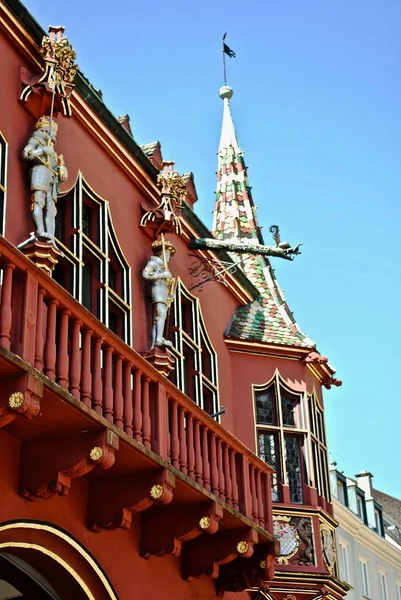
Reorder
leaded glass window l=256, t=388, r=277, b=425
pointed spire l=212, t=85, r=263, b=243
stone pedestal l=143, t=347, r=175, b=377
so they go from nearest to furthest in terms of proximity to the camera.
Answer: stone pedestal l=143, t=347, r=175, b=377 → leaded glass window l=256, t=388, r=277, b=425 → pointed spire l=212, t=85, r=263, b=243

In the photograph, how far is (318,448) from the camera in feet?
59.1

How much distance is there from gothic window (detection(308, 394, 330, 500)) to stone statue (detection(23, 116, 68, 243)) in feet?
22.8

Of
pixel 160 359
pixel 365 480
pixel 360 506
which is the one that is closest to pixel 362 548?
pixel 360 506

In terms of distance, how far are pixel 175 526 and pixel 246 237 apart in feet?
27.8

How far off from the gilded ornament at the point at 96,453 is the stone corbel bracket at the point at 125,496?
117cm

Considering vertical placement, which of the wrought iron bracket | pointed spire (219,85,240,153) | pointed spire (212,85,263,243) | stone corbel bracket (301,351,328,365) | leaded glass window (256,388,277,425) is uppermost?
pointed spire (219,85,240,153)

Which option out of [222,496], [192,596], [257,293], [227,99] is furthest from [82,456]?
[227,99]

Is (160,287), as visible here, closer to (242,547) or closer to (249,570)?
(242,547)

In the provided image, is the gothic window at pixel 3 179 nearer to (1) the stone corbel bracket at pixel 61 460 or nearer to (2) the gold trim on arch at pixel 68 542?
(1) the stone corbel bracket at pixel 61 460

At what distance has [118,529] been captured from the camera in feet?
39.4

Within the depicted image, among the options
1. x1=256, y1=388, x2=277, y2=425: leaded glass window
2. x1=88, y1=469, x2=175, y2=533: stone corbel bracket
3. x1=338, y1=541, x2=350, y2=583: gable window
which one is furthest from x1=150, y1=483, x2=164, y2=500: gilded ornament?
x1=338, y1=541, x2=350, y2=583: gable window

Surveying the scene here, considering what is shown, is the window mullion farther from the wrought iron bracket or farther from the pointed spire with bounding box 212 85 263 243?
the pointed spire with bounding box 212 85 263 243

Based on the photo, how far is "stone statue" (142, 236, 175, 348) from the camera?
47.3 ft

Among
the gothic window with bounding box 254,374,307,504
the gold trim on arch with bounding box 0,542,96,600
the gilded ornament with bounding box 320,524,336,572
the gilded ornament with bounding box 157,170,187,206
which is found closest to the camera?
the gold trim on arch with bounding box 0,542,96,600
